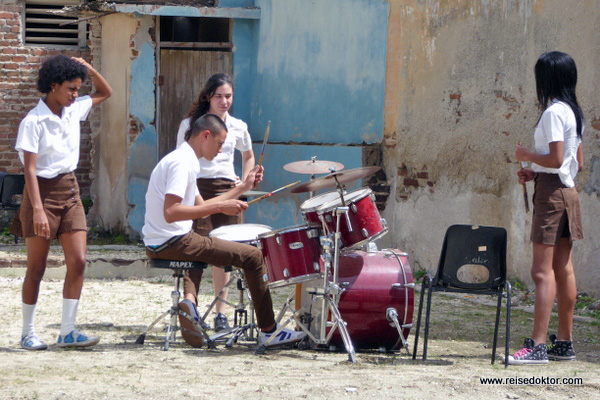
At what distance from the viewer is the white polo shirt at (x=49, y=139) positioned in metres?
5.86

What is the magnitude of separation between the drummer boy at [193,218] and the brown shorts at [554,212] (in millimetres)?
1696

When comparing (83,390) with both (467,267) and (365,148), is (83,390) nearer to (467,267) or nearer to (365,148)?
(467,267)

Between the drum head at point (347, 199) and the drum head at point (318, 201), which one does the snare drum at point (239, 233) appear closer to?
the drum head at point (318, 201)

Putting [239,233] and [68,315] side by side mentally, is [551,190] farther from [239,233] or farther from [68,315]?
[68,315]

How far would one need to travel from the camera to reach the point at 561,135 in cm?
576

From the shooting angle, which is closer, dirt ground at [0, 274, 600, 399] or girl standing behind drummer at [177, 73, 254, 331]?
dirt ground at [0, 274, 600, 399]

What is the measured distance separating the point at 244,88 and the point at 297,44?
89 cm

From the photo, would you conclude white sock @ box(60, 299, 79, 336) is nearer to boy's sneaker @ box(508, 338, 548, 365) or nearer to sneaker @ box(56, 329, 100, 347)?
sneaker @ box(56, 329, 100, 347)

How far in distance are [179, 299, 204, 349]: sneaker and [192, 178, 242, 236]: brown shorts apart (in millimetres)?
741

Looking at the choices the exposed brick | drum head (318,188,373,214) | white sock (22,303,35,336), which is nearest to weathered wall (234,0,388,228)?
the exposed brick

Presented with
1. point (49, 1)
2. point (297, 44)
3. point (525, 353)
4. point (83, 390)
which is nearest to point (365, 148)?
point (297, 44)

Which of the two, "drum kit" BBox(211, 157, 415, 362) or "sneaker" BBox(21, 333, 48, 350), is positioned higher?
"drum kit" BBox(211, 157, 415, 362)

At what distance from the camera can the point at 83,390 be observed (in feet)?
16.2

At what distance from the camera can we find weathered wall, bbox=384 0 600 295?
8.45 meters
